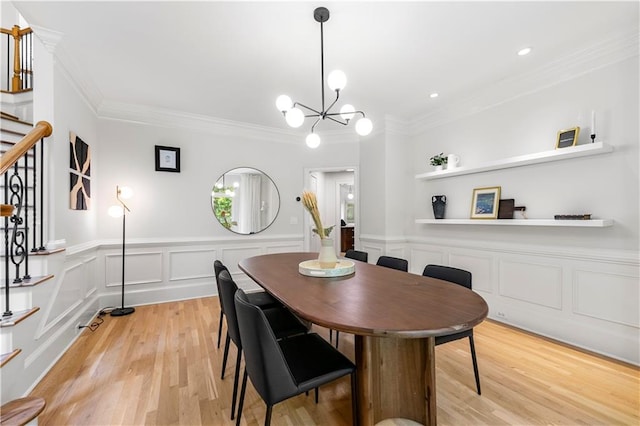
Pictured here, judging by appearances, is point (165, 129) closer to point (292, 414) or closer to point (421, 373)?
point (292, 414)

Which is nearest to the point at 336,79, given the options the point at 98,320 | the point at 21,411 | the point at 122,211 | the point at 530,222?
the point at 530,222

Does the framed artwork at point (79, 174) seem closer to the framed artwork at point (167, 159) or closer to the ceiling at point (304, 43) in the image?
the ceiling at point (304, 43)

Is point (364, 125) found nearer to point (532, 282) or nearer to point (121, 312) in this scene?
point (532, 282)

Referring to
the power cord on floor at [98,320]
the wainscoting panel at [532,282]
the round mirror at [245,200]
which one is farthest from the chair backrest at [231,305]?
the wainscoting panel at [532,282]

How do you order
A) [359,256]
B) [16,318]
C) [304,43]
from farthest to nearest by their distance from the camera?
[359,256], [304,43], [16,318]

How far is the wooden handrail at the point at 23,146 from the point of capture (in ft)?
5.17

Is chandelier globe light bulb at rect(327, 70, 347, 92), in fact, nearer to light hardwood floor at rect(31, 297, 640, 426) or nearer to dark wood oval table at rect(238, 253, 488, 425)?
dark wood oval table at rect(238, 253, 488, 425)

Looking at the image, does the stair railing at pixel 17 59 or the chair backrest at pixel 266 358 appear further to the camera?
the stair railing at pixel 17 59

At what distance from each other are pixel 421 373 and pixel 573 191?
237 centimetres

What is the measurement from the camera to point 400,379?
152 centimetres

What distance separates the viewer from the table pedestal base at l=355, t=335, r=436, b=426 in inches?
57.1

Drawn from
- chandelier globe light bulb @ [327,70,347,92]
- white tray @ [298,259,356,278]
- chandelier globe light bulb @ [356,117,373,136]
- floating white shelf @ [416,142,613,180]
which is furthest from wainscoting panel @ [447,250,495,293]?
chandelier globe light bulb @ [327,70,347,92]

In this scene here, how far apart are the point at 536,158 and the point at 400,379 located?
249 cm

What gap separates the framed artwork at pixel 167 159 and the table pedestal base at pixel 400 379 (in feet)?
12.0
